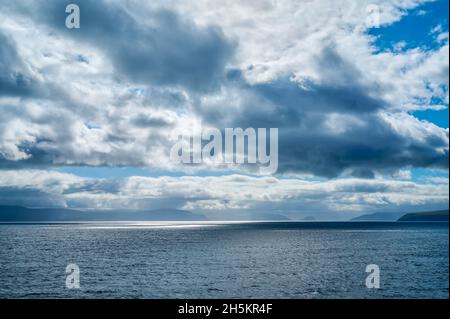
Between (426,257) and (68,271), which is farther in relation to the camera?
(426,257)

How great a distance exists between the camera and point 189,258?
101 metres

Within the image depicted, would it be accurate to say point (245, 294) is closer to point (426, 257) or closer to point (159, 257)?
point (159, 257)

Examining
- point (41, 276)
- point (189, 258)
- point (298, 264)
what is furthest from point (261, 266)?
point (41, 276)

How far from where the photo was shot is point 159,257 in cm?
10444

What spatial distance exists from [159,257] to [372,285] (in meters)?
59.6

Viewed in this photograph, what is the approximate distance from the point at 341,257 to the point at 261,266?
94.4 ft

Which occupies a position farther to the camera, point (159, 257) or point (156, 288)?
point (159, 257)
